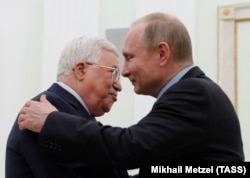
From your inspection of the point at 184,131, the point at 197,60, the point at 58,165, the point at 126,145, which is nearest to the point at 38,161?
the point at 58,165

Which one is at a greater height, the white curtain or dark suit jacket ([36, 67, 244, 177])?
the white curtain

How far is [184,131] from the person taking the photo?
1432 mm

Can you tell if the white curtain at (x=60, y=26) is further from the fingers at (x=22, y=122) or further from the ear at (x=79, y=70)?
the fingers at (x=22, y=122)

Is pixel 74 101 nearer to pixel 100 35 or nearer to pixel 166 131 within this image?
pixel 166 131

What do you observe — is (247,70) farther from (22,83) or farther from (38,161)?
(38,161)

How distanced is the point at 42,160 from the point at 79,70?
1.51ft

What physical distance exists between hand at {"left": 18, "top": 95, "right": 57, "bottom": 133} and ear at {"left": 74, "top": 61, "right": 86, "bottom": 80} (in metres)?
0.30

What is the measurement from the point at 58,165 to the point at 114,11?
286 cm

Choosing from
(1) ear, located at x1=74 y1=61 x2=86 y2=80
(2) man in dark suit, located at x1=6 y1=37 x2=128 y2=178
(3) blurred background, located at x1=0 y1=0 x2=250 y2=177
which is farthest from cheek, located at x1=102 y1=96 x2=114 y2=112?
(3) blurred background, located at x1=0 y1=0 x2=250 y2=177

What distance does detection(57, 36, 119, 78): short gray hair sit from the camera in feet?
6.07

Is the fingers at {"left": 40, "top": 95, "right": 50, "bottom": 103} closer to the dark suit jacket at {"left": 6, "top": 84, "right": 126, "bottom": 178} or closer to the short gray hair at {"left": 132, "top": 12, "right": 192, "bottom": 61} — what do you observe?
the dark suit jacket at {"left": 6, "top": 84, "right": 126, "bottom": 178}

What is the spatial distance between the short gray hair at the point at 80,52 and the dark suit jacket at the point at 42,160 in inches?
6.8

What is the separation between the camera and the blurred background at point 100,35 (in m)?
3.80

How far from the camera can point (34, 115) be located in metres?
1.55
